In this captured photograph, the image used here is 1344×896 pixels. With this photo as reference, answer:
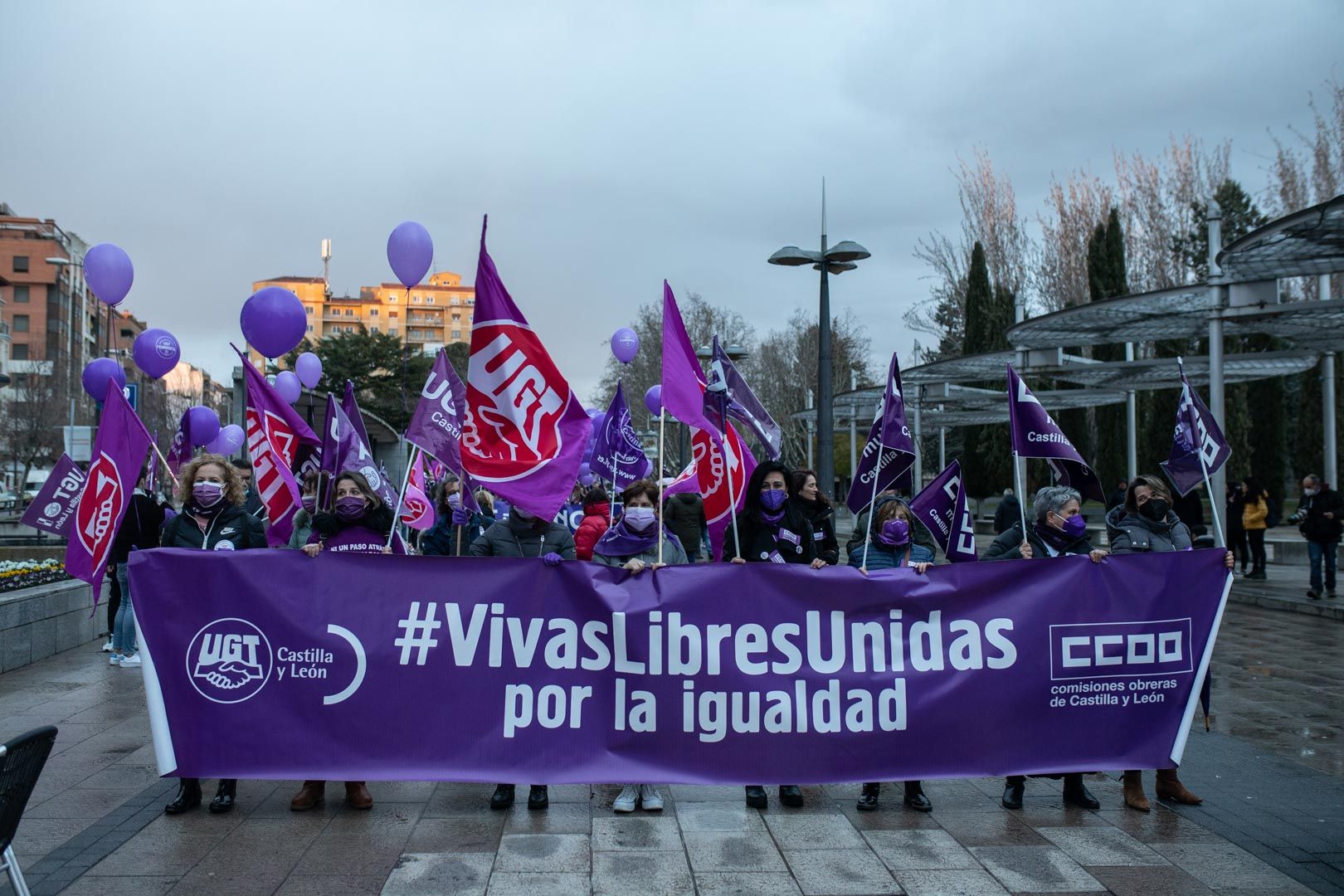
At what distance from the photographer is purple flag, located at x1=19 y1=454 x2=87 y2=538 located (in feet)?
31.2

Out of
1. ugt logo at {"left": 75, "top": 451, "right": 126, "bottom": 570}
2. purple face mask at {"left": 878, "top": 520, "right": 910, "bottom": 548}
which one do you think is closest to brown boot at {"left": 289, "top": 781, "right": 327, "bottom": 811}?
ugt logo at {"left": 75, "top": 451, "right": 126, "bottom": 570}

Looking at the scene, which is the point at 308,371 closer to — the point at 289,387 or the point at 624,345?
the point at 289,387

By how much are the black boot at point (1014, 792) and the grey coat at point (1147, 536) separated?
1429mm

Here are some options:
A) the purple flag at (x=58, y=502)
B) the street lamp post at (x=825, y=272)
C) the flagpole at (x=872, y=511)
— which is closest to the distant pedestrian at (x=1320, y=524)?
the street lamp post at (x=825, y=272)

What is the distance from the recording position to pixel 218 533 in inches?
259

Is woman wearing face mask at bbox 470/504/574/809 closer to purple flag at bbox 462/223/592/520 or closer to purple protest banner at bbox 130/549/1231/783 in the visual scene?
purple flag at bbox 462/223/592/520

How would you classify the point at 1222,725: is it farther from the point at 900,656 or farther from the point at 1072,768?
the point at 900,656

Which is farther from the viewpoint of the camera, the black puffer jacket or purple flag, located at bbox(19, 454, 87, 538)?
purple flag, located at bbox(19, 454, 87, 538)

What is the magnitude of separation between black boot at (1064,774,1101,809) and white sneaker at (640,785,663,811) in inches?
85.6

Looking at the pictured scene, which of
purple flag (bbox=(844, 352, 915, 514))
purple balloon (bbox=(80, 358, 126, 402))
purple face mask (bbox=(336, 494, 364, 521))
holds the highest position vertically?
purple balloon (bbox=(80, 358, 126, 402))

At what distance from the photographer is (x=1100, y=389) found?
86.9ft

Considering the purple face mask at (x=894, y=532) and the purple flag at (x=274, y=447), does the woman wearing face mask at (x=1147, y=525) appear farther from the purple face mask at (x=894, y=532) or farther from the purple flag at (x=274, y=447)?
the purple flag at (x=274, y=447)

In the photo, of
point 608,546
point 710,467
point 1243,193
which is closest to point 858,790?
point 608,546

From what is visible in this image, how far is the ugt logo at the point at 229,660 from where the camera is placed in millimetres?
5719
